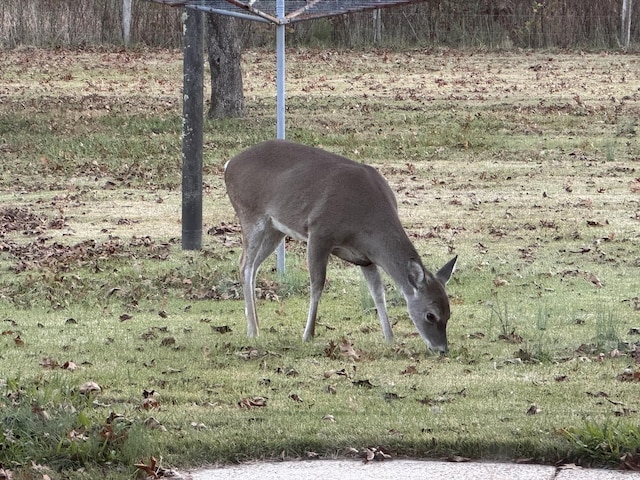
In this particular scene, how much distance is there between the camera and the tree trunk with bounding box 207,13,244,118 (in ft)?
80.4

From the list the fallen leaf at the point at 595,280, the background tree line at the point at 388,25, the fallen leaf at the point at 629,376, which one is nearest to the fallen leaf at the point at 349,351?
the fallen leaf at the point at 629,376

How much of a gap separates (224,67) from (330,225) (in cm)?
1526

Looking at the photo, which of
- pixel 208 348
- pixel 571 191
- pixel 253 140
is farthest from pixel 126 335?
pixel 253 140

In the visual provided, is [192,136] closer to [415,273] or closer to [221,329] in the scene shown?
[221,329]

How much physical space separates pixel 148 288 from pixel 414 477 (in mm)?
6315

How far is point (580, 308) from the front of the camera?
11422mm

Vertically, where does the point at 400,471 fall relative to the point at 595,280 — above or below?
above

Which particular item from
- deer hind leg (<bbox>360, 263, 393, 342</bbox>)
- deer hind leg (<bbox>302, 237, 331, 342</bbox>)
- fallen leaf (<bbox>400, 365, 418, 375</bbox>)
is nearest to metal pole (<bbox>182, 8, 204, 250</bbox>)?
deer hind leg (<bbox>360, 263, 393, 342</bbox>)

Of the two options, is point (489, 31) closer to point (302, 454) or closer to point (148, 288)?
point (148, 288)

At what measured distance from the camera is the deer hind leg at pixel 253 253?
10344 millimetres

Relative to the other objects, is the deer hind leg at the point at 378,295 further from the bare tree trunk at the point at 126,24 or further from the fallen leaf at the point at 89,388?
the bare tree trunk at the point at 126,24

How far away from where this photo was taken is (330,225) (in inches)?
386

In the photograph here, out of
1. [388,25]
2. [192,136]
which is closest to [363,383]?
[192,136]

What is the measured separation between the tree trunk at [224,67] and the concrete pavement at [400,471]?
18.4 m
